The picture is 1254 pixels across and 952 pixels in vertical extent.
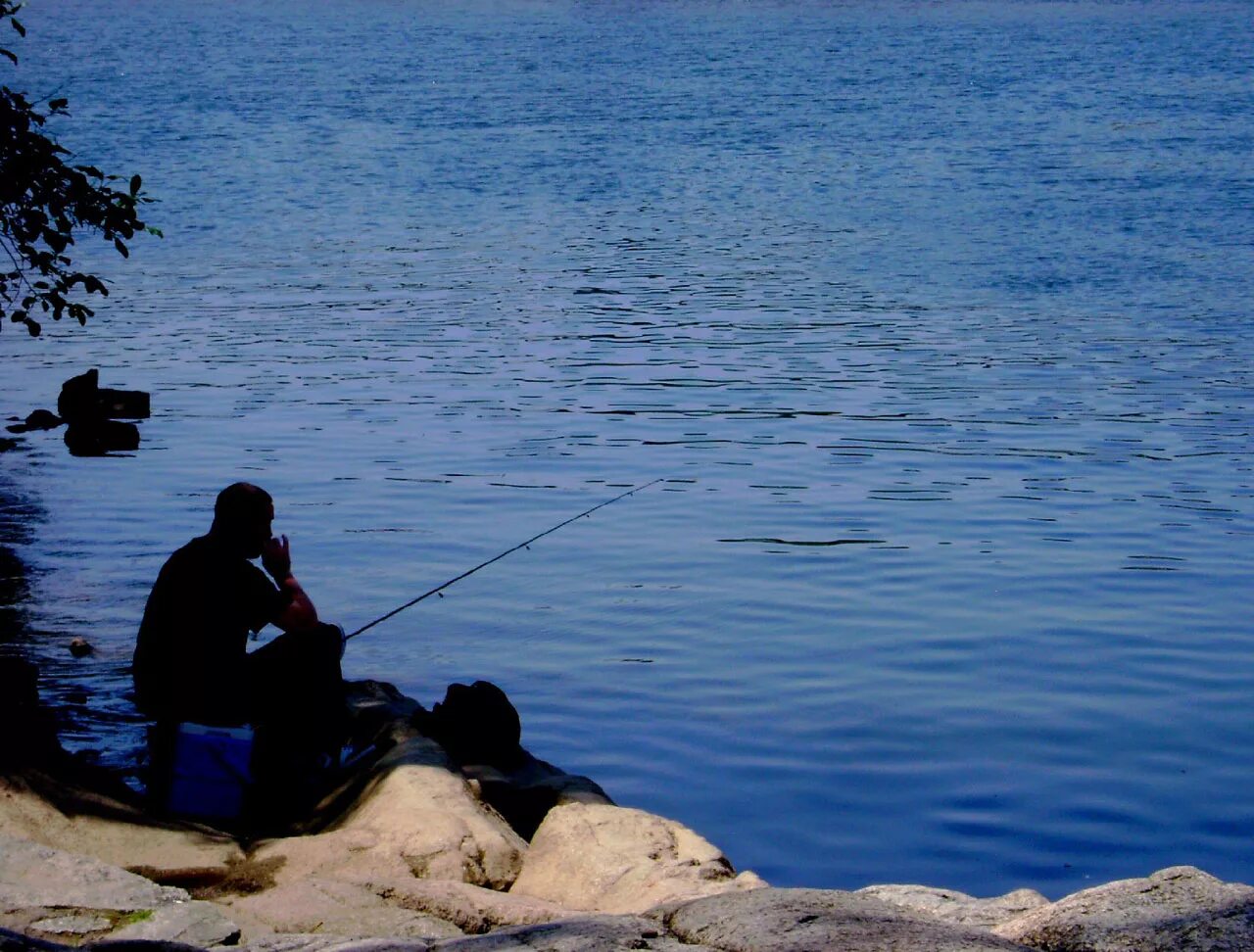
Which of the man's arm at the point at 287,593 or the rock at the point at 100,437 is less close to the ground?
the man's arm at the point at 287,593

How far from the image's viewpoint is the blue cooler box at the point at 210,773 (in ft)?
18.9

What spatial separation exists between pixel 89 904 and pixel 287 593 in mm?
1992

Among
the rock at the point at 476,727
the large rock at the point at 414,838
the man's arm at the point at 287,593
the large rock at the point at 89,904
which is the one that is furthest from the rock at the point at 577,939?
the rock at the point at 476,727

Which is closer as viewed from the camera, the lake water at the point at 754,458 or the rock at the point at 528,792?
the rock at the point at 528,792

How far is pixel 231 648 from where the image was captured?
237 inches

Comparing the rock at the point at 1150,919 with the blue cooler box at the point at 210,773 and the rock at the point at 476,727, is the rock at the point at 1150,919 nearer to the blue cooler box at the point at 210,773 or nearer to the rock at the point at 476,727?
the blue cooler box at the point at 210,773

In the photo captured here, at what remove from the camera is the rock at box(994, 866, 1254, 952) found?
3551 mm

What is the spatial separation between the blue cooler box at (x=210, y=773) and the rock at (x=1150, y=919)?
114 inches

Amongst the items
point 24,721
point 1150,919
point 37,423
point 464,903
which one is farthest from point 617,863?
point 37,423

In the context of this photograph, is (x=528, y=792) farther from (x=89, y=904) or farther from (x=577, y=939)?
(x=577, y=939)

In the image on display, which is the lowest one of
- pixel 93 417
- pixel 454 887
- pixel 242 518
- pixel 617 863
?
pixel 617 863

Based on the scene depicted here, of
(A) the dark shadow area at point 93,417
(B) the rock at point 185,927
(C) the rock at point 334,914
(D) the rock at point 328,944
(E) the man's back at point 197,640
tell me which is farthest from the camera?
(A) the dark shadow area at point 93,417

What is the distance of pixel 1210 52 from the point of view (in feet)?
158

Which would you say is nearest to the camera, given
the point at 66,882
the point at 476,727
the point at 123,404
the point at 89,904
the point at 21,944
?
the point at 21,944
